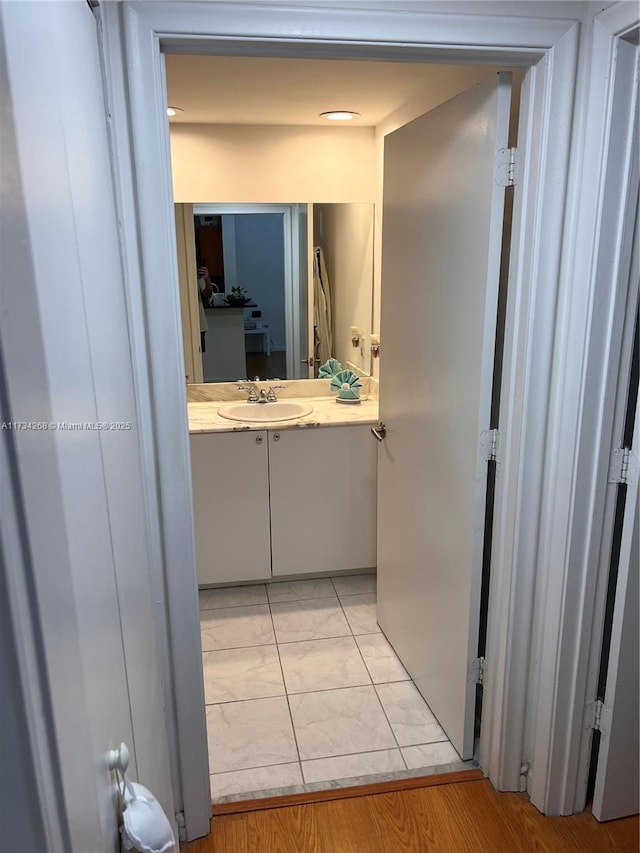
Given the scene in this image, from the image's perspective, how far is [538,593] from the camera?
1.73m

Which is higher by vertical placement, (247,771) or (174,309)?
(174,309)

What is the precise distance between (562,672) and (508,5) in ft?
5.42

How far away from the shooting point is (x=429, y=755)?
2043 millimetres

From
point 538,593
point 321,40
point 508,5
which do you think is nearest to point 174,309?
point 321,40

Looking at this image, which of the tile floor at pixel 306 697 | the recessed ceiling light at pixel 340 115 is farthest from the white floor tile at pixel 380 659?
the recessed ceiling light at pixel 340 115

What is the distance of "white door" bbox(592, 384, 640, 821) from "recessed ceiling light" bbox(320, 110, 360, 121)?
1973 millimetres

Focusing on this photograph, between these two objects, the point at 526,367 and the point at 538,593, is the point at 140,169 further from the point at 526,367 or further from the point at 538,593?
the point at 538,593

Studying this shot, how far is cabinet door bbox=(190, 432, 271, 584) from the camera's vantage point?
280 cm

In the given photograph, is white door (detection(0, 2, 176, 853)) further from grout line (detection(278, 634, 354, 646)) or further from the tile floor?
grout line (detection(278, 634, 354, 646))

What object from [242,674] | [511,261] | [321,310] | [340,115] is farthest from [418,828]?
[340,115]

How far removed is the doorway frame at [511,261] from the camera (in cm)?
132

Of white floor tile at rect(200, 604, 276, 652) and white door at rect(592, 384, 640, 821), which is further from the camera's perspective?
white floor tile at rect(200, 604, 276, 652)

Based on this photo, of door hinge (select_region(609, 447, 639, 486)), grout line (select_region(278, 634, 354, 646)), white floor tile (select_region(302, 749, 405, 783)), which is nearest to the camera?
door hinge (select_region(609, 447, 639, 486))

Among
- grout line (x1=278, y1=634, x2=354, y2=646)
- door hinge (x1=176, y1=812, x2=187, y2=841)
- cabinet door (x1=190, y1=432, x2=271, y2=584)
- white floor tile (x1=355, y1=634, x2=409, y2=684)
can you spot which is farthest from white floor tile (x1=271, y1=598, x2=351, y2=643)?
door hinge (x1=176, y1=812, x2=187, y2=841)
